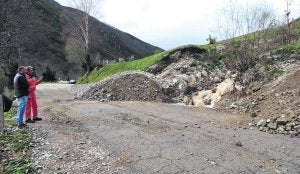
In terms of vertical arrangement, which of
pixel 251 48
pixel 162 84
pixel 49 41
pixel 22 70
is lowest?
pixel 162 84

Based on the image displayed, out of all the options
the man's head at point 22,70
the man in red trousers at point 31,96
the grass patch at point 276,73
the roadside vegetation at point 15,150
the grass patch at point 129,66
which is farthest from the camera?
the grass patch at point 129,66

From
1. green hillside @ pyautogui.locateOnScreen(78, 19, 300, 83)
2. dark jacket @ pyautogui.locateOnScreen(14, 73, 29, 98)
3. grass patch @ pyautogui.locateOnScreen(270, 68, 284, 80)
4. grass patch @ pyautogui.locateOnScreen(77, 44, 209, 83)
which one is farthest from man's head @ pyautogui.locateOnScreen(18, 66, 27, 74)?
grass patch @ pyautogui.locateOnScreen(77, 44, 209, 83)

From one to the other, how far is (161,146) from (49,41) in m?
90.3

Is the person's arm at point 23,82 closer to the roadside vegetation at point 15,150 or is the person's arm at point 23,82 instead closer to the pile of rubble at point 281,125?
the roadside vegetation at point 15,150

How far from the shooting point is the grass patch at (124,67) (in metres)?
26.0

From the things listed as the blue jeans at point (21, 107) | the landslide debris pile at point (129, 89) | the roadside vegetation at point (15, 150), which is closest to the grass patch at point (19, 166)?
the roadside vegetation at point (15, 150)

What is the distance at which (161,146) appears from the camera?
949 cm

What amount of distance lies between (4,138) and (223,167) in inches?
239

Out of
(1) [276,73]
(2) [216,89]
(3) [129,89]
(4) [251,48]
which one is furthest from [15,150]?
(4) [251,48]

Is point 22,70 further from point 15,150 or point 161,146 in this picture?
point 161,146

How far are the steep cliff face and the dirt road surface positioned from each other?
A: 12.4 meters

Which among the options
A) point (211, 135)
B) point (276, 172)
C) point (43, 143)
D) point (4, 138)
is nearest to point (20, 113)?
point (4, 138)

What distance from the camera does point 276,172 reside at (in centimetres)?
756

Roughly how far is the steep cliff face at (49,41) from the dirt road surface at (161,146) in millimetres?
12388
